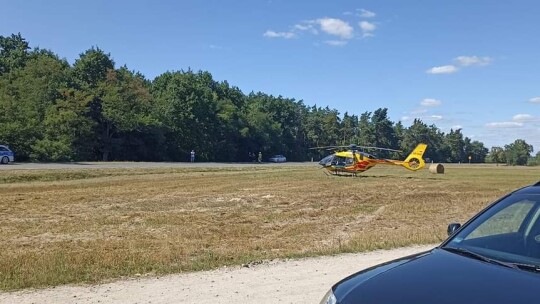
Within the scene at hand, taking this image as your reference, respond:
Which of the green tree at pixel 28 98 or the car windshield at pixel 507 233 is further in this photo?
the green tree at pixel 28 98

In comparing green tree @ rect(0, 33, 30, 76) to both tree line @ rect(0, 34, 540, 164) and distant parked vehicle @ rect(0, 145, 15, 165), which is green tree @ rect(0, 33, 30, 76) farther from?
distant parked vehicle @ rect(0, 145, 15, 165)

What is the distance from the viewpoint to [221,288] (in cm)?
676

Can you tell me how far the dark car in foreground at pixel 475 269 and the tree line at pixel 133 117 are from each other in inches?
2229

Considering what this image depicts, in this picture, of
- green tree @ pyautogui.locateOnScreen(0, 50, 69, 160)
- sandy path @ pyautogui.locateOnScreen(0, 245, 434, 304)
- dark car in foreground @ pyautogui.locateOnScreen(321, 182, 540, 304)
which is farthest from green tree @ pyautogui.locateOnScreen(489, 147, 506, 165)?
dark car in foreground @ pyautogui.locateOnScreen(321, 182, 540, 304)

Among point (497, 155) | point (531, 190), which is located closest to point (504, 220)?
point (531, 190)

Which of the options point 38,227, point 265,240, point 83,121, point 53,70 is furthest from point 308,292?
point 53,70

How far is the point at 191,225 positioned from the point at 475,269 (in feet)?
35.8

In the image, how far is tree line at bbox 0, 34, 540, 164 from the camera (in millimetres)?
60156

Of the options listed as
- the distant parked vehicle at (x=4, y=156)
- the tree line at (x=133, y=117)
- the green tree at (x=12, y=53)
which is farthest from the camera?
the green tree at (x=12, y=53)

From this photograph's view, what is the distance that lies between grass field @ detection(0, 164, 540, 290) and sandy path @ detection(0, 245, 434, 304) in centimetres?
55

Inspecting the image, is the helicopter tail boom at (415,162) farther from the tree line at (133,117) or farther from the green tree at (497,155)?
the green tree at (497,155)

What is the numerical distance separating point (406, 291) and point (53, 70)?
72174 millimetres

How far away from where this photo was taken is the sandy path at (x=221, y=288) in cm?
623

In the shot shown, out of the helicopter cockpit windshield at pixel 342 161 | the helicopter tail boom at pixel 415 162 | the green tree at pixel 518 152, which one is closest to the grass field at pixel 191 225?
the helicopter cockpit windshield at pixel 342 161
